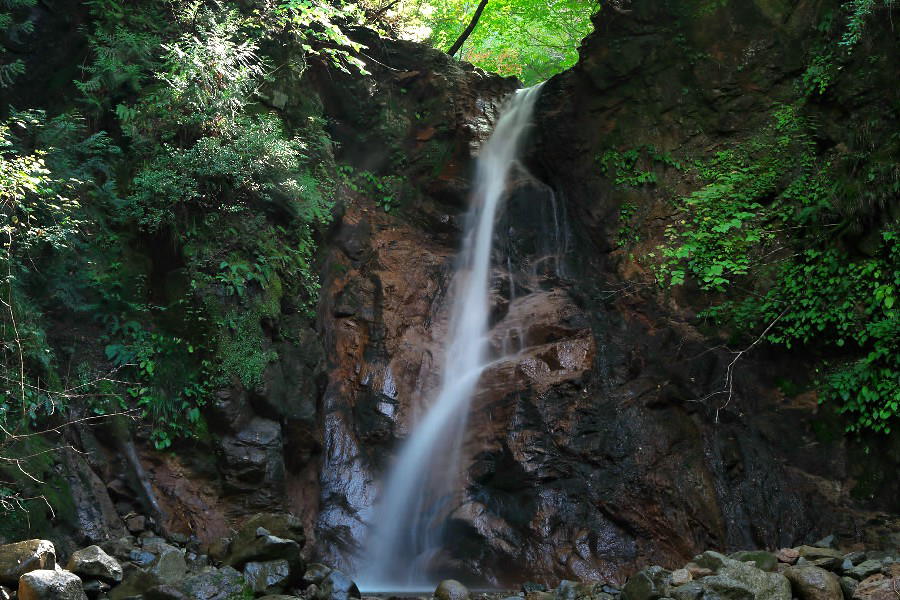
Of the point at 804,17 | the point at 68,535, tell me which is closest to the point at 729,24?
the point at 804,17

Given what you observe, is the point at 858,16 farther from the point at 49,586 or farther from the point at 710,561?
the point at 49,586

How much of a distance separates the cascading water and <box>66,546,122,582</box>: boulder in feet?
10.7

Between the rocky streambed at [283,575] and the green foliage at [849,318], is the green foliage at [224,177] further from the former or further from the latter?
the green foliage at [849,318]

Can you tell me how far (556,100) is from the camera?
497 inches

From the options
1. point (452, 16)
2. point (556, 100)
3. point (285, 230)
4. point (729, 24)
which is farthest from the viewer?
point (452, 16)

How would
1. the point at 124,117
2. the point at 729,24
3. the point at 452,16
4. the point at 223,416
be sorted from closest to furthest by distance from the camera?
the point at 223,416, the point at 124,117, the point at 729,24, the point at 452,16

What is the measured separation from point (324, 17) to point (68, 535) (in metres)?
7.73

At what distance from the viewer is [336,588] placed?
638 centimetres

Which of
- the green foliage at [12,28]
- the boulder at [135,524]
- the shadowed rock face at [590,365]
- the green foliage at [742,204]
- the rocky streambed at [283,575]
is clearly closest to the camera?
the rocky streambed at [283,575]

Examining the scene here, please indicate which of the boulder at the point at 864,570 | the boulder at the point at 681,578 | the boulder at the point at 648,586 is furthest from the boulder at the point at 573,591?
the boulder at the point at 864,570

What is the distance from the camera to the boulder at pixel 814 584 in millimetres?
5371

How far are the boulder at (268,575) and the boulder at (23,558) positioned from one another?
1.64 m

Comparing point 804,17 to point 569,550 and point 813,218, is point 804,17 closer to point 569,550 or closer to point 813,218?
point 813,218

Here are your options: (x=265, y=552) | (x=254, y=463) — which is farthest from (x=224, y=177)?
(x=265, y=552)
